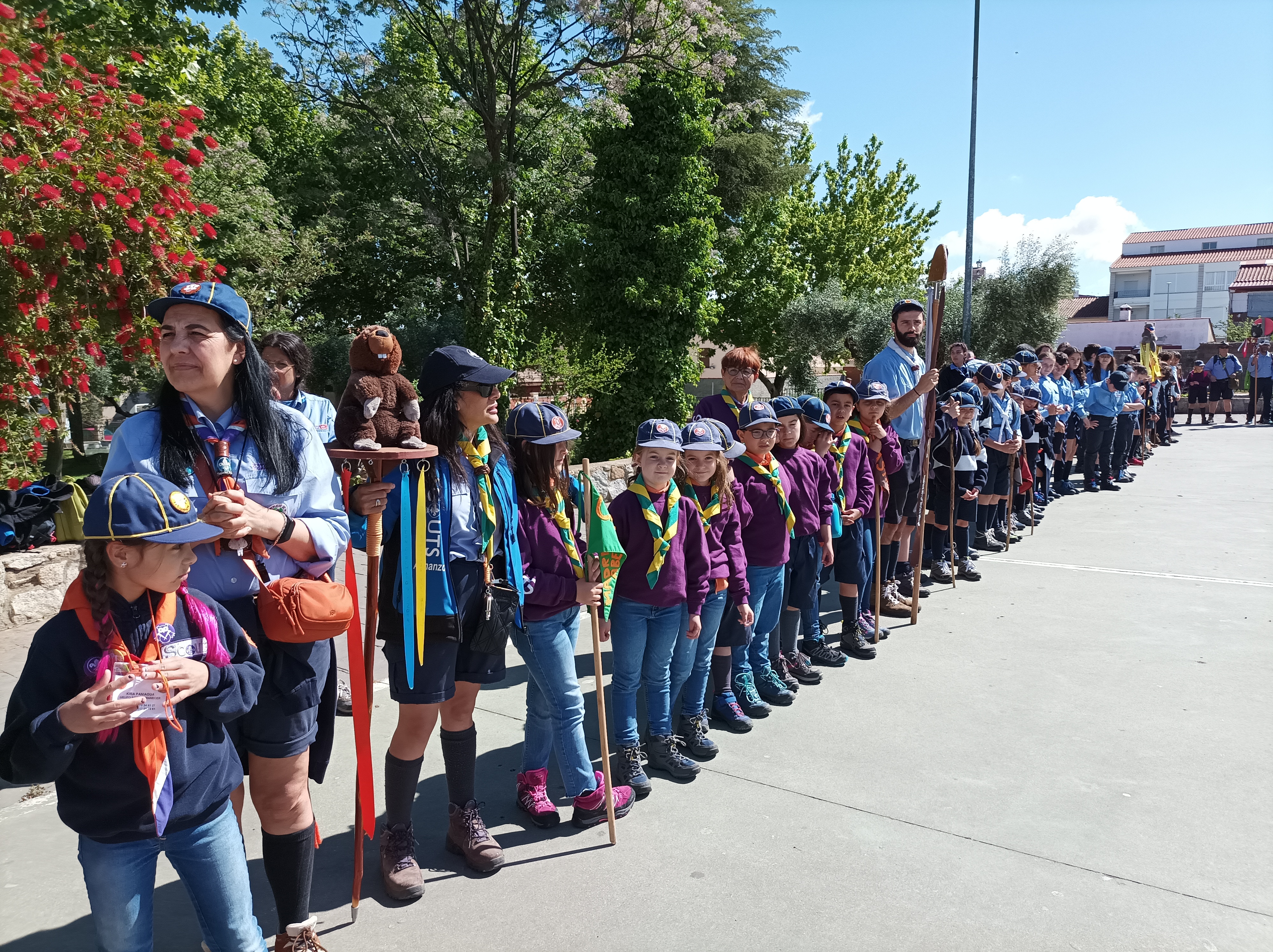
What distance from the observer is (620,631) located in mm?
4059

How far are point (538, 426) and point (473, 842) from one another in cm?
167

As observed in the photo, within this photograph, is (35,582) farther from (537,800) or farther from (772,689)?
(772,689)

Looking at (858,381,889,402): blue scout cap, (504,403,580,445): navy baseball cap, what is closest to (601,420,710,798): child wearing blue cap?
(504,403,580,445): navy baseball cap

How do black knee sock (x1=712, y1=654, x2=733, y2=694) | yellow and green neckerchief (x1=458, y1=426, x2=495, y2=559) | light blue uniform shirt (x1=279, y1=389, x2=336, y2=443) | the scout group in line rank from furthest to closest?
black knee sock (x1=712, y1=654, x2=733, y2=694), light blue uniform shirt (x1=279, y1=389, x2=336, y2=443), yellow and green neckerchief (x1=458, y1=426, x2=495, y2=559), the scout group in line

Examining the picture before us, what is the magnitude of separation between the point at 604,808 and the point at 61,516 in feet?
18.0

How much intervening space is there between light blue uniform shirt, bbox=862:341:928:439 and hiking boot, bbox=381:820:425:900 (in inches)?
189

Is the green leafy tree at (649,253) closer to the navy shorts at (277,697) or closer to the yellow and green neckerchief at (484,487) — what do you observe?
the yellow and green neckerchief at (484,487)

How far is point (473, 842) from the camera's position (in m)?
3.30

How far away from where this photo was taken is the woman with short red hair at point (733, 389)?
5418mm

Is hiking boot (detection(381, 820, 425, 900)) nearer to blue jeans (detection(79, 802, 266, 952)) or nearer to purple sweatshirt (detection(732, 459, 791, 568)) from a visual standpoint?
blue jeans (detection(79, 802, 266, 952))

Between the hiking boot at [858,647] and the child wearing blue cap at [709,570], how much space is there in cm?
166

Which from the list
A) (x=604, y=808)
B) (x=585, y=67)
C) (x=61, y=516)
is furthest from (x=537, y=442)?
(x=585, y=67)

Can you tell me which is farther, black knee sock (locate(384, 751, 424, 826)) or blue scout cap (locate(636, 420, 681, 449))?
blue scout cap (locate(636, 420, 681, 449))

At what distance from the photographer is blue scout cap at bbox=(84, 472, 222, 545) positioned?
1972 mm
